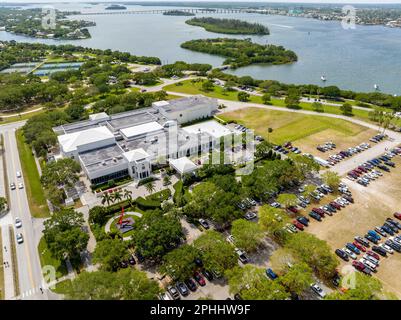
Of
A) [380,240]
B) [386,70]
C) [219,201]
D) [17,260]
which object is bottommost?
[17,260]

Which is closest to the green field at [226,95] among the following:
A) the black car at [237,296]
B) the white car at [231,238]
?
the white car at [231,238]

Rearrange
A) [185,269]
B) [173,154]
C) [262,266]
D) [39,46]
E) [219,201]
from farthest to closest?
[39,46] → [173,154] → [219,201] → [262,266] → [185,269]

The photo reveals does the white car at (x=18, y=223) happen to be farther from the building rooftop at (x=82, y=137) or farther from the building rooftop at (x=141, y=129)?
the building rooftop at (x=141, y=129)

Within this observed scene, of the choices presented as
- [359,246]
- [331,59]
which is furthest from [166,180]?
[331,59]

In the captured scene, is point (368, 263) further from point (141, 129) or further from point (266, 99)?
point (266, 99)

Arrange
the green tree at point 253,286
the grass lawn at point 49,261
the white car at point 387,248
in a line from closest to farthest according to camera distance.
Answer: the green tree at point 253,286, the grass lawn at point 49,261, the white car at point 387,248

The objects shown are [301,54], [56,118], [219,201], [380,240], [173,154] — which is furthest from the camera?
[301,54]

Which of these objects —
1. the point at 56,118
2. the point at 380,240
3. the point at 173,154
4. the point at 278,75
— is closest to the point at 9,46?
the point at 56,118

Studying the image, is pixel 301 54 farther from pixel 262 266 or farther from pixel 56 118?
pixel 262 266
